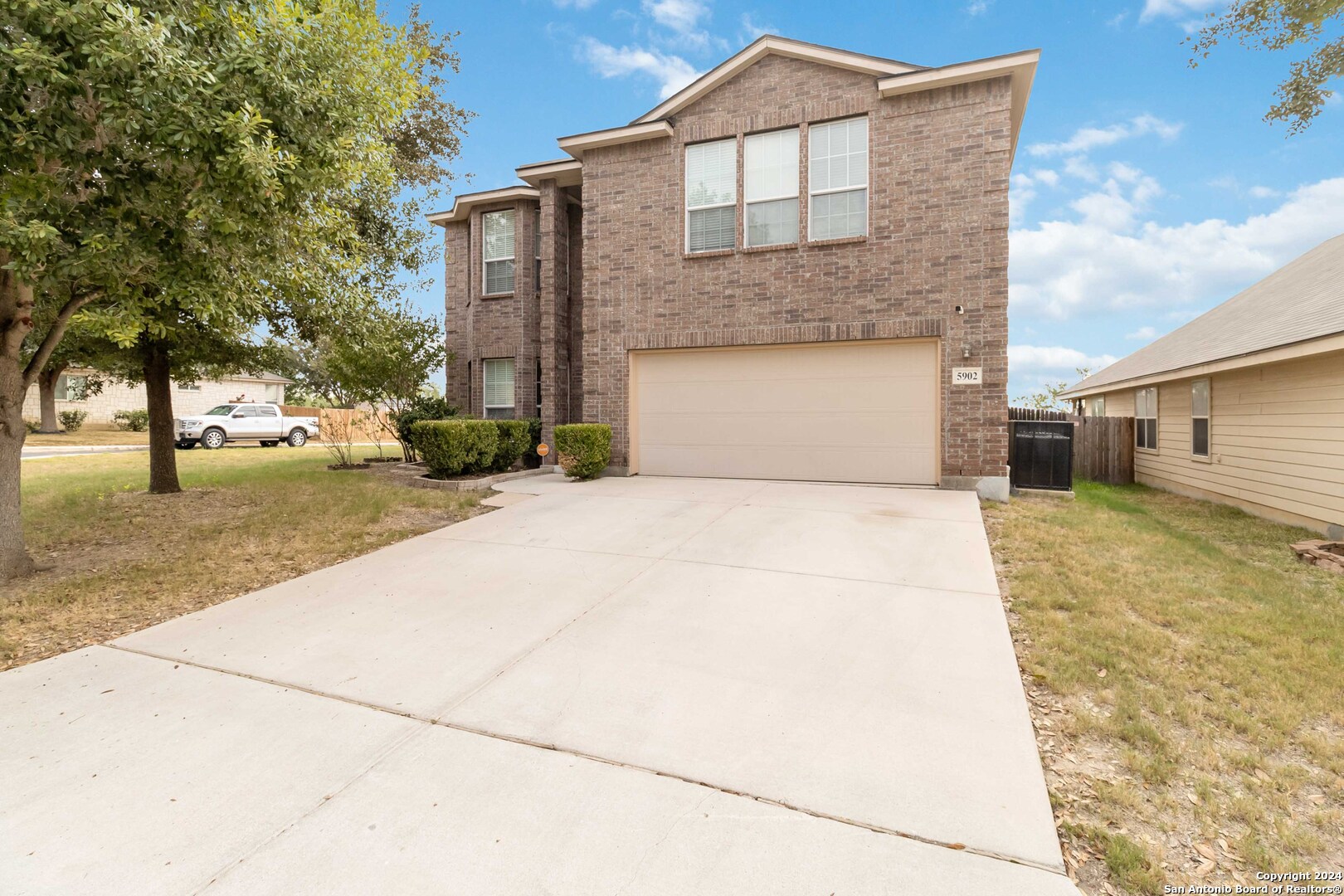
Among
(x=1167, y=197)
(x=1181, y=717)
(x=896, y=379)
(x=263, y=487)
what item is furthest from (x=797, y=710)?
(x=1167, y=197)

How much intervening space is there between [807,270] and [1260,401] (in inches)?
300

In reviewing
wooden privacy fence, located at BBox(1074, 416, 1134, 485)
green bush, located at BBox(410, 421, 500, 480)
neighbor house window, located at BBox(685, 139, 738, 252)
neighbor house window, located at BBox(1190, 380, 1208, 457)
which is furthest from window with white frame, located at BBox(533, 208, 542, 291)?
neighbor house window, located at BBox(1190, 380, 1208, 457)

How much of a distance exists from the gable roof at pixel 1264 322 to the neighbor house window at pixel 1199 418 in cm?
66

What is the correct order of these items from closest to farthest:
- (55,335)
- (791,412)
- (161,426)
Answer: (55,335) < (161,426) < (791,412)

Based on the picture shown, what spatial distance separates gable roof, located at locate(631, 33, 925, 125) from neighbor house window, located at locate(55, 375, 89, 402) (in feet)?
97.0

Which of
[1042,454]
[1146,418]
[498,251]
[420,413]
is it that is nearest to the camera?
[1042,454]

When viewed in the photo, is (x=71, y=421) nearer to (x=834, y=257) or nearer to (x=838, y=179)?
(x=834, y=257)

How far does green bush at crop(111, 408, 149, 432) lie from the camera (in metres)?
27.1

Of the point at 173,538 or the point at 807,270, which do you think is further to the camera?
the point at 807,270

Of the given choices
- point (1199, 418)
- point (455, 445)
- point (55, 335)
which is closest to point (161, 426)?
point (455, 445)

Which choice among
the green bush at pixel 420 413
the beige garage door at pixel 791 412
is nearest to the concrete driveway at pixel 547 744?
the beige garage door at pixel 791 412

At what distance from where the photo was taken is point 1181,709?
319 cm

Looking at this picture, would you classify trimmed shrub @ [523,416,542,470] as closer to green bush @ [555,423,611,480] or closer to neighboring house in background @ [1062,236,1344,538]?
green bush @ [555,423,611,480]

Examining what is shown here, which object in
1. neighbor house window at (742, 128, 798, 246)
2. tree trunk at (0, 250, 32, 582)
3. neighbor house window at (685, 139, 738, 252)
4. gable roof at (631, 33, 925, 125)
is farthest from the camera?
neighbor house window at (685, 139, 738, 252)
